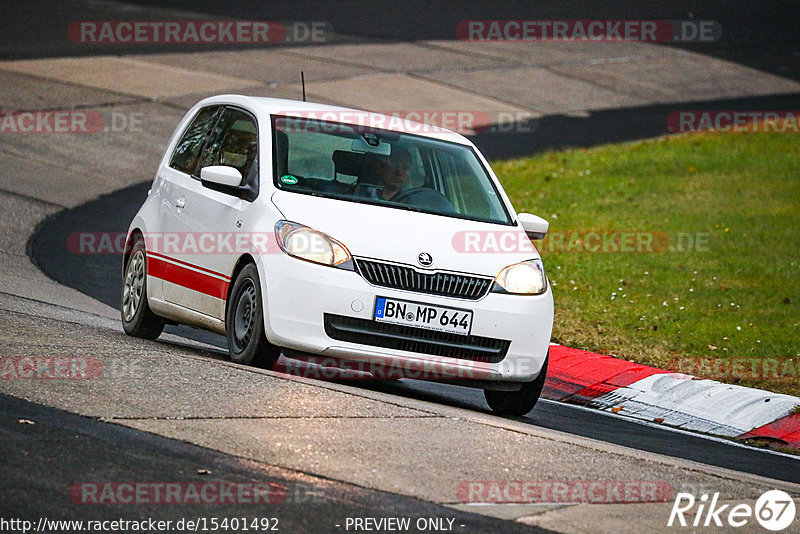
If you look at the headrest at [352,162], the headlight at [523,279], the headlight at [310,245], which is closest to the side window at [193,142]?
the headrest at [352,162]

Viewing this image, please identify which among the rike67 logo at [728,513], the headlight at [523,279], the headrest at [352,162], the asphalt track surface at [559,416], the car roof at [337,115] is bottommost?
the asphalt track surface at [559,416]

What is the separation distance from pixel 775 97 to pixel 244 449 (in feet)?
84.6

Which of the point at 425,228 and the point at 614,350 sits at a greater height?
the point at 425,228

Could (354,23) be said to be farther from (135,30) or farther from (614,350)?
(614,350)

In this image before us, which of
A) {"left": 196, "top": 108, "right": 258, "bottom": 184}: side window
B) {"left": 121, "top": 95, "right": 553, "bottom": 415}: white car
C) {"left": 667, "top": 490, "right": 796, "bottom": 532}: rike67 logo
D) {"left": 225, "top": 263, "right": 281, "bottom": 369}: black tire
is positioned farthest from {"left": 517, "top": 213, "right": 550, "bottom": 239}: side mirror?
{"left": 667, "top": 490, "right": 796, "bottom": 532}: rike67 logo

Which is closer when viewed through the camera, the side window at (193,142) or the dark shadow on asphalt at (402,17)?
the side window at (193,142)

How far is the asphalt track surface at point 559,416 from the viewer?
854cm

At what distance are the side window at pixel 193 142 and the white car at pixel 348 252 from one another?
0.02m

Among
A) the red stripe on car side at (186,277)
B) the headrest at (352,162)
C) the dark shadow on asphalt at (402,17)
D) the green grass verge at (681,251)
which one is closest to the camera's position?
the red stripe on car side at (186,277)

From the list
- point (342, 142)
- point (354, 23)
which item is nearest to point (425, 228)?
point (342, 142)

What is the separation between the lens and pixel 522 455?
6.76 m

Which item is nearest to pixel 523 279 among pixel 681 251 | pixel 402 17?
pixel 681 251

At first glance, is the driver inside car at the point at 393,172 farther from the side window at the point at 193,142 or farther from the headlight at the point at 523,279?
the side window at the point at 193,142

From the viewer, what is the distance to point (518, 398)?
874 centimetres
